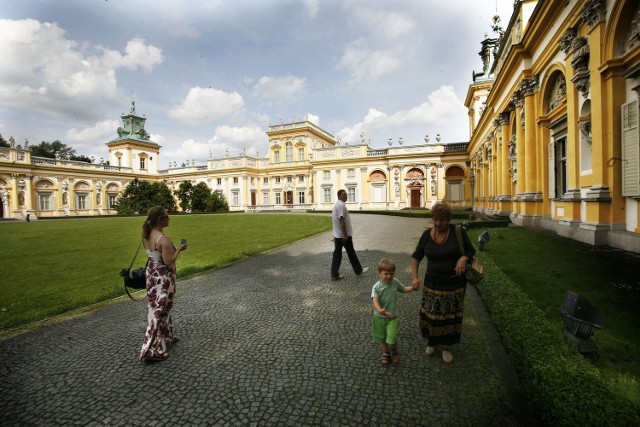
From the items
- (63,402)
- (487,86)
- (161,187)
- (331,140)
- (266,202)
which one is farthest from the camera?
(331,140)

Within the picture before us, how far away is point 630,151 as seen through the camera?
684 centimetres

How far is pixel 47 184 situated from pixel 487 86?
196 feet

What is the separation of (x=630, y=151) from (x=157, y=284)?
9.67 m

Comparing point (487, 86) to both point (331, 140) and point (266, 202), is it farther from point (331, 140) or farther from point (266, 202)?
point (266, 202)

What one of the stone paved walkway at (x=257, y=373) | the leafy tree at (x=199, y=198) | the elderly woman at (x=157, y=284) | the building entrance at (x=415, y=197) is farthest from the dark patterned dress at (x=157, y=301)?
the leafy tree at (x=199, y=198)

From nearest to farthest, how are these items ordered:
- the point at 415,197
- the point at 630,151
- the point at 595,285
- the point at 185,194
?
the point at 595,285 → the point at 630,151 → the point at 415,197 → the point at 185,194

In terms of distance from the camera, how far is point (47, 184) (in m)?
45.0

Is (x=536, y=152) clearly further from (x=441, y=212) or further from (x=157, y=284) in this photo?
(x=157, y=284)

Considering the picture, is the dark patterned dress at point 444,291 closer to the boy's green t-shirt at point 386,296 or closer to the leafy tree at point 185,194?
the boy's green t-shirt at point 386,296

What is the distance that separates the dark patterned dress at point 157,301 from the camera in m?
3.40

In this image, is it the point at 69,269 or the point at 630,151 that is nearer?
the point at 630,151

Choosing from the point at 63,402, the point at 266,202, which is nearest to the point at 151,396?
the point at 63,402

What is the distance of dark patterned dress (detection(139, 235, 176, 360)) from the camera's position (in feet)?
11.2

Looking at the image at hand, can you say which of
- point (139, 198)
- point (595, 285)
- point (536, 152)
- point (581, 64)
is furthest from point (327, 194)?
point (595, 285)
